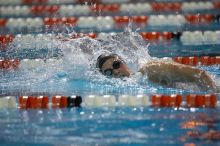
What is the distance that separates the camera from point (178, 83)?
464cm

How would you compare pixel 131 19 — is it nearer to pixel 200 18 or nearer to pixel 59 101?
pixel 200 18

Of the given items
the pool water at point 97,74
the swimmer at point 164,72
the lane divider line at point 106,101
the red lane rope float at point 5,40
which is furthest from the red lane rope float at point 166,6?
the lane divider line at point 106,101

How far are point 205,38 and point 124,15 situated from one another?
1700mm

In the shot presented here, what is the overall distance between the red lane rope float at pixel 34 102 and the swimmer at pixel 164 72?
658mm

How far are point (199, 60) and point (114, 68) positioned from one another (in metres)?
1.59

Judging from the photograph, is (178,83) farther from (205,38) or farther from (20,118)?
(205,38)

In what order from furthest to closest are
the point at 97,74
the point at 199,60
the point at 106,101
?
the point at 199,60, the point at 97,74, the point at 106,101

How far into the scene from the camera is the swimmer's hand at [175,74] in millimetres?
4441

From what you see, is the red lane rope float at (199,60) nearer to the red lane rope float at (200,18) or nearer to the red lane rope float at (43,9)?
the red lane rope float at (200,18)

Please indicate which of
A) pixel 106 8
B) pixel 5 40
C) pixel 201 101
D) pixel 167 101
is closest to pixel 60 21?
pixel 106 8

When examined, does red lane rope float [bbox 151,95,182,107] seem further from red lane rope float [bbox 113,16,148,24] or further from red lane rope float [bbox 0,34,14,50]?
red lane rope float [bbox 113,16,148,24]

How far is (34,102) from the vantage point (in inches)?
175

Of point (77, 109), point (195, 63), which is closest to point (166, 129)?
point (77, 109)

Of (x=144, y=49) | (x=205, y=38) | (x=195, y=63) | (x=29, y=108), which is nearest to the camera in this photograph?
(x=29, y=108)
